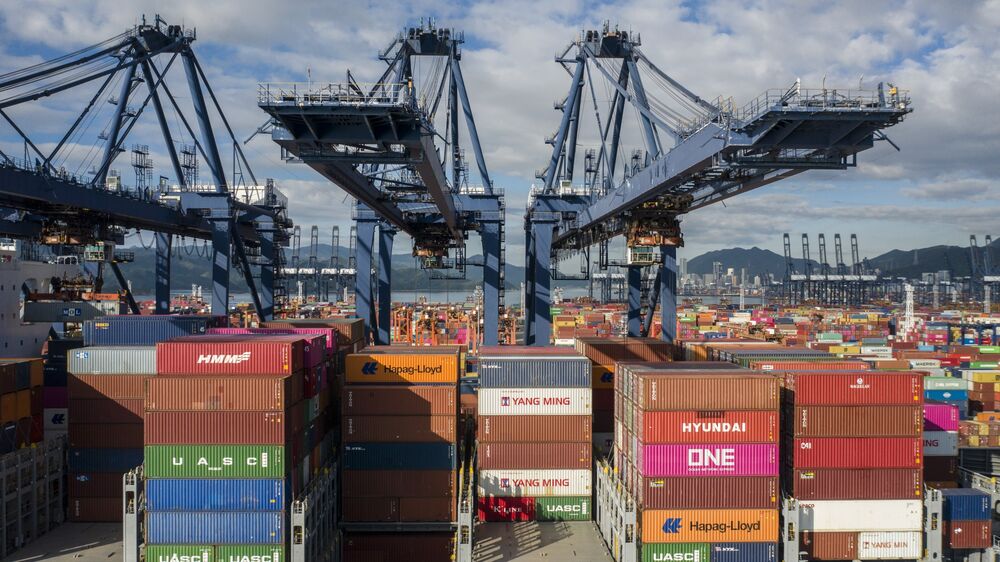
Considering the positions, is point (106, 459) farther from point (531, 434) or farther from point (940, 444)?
point (940, 444)

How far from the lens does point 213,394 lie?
52.3ft

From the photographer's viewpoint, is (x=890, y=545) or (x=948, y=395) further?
(x=948, y=395)

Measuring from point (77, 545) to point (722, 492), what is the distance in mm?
17890

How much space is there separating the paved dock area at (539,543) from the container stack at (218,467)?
18.8 feet


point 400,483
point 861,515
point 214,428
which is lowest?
point 861,515

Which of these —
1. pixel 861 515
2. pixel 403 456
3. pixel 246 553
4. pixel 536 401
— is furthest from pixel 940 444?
pixel 246 553

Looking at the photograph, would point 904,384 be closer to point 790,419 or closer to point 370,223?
point 790,419

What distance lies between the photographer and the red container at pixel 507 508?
19.9 metres

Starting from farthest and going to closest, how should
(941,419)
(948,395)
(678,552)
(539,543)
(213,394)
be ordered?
(948,395), (941,419), (539,543), (678,552), (213,394)

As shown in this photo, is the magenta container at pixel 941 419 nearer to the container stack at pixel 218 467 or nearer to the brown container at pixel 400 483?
the brown container at pixel 400 483

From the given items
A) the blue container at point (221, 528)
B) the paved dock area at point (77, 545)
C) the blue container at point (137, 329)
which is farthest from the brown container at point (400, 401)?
the blue container at point (137, 329)

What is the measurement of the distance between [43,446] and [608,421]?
18569mm

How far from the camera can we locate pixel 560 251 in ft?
168

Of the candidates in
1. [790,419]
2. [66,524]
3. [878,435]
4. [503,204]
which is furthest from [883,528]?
[66,524]
